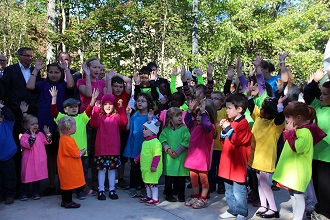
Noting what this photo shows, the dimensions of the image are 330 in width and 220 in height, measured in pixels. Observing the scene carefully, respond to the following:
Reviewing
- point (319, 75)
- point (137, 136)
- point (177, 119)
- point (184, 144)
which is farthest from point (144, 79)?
point (319, 75)

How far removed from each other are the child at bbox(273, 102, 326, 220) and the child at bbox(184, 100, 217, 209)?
1104mm

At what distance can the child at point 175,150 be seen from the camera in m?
5.30

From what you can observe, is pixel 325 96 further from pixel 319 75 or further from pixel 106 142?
pixel 106 142

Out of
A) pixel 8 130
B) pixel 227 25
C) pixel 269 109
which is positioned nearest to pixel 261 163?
pixel 269 109

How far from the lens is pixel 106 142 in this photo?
543 centimetres

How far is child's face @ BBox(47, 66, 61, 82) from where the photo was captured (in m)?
5.59

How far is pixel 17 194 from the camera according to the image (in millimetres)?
5418

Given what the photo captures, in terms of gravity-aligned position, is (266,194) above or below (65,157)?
below

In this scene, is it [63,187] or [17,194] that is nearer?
[63,187]

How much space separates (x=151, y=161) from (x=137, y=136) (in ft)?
2.11

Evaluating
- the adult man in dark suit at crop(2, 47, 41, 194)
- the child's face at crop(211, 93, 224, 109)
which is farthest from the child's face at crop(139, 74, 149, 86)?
the adult man in dark suit at crop(2, 47, 41, 194)

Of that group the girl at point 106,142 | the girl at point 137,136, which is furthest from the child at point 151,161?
the girl at point 106,142

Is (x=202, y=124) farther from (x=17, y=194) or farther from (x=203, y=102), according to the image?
(x=17, y=194)

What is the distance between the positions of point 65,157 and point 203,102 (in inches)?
78.9
